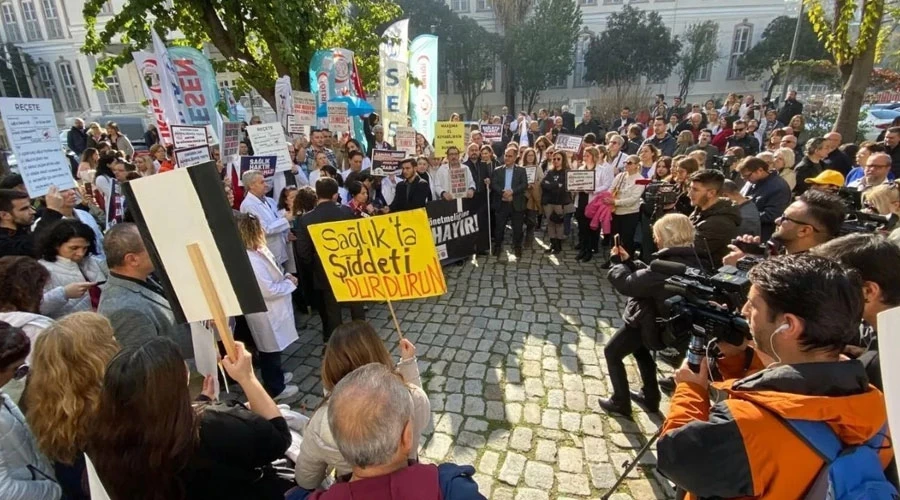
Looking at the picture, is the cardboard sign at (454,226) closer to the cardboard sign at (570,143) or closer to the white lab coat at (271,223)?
the white lab coat at (271,223)

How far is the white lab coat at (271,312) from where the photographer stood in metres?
3.89

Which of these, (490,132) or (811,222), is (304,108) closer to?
(490,132)

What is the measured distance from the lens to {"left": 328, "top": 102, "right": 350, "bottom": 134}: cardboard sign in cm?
989

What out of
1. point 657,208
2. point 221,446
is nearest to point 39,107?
point 221,446

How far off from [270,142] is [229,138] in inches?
42.9

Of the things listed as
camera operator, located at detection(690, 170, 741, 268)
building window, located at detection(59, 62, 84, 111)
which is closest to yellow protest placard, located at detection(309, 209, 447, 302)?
camera operator, located at detection(690, 170, 741, 268)

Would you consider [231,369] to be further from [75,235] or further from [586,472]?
[586,472]

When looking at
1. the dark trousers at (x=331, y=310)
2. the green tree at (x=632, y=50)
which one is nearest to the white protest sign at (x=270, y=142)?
the dark trousers at (x=331, y=310)

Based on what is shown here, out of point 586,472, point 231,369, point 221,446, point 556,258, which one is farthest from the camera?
point 556,258

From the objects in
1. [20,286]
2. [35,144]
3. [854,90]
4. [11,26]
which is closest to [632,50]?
[854,90]

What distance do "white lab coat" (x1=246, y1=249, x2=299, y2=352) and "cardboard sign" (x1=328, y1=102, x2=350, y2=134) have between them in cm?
670

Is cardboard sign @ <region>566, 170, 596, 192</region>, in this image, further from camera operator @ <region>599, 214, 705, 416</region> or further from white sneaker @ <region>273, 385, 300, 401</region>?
white sneaker @ <region>273, 385, 300, 401</region>

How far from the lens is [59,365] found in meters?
1.93

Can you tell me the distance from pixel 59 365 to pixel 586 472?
3194mm
